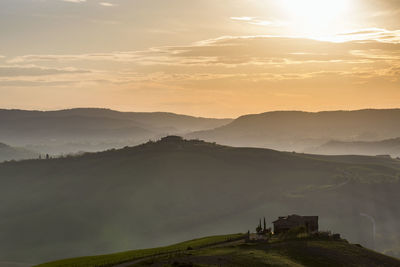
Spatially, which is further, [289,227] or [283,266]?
[289,227]

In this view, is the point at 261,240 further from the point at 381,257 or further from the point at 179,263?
the point at 179,263

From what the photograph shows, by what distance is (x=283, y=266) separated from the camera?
95938 millimetres

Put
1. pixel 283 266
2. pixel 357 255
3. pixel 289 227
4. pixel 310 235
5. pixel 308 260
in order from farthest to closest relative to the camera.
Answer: pixel 289 227
pixel 310 235
pixel 357 255
pixel 308 260
pixel 283 266

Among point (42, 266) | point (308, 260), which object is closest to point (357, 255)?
point (308, 260)

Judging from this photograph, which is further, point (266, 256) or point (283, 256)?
point (283, 256)

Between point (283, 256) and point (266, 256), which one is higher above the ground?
point (266, 256)

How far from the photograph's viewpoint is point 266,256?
337ft

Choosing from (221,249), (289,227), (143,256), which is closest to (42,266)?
(143,256)

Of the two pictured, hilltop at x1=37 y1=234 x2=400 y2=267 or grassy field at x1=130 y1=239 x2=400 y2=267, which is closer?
grassy field at x1=130 y1=239 x2=400 y2=267

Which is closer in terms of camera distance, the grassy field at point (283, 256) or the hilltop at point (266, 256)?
the grassy field at point (283, 256)

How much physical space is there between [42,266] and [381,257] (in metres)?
68.0

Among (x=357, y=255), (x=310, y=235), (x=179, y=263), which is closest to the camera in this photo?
(x=179, y=263)

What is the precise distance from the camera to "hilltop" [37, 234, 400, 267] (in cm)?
9656

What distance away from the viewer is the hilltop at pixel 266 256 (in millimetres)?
96562
